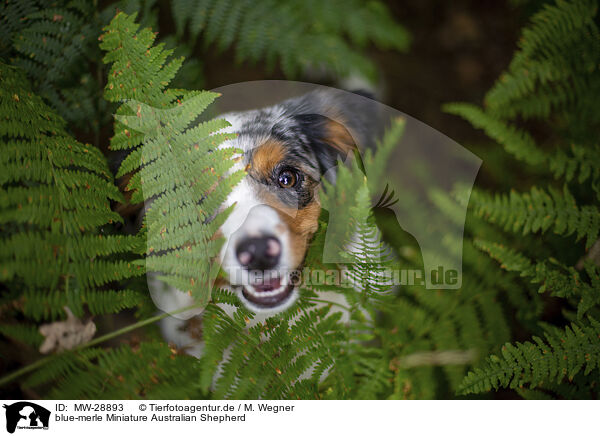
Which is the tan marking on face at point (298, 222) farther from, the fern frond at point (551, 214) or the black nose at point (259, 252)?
the fern frond at point (551, 214)

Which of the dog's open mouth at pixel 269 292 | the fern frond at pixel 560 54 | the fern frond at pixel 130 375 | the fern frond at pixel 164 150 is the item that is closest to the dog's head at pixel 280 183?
the dog's open mouth at pixel 269 292

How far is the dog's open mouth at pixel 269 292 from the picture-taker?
1.91 m

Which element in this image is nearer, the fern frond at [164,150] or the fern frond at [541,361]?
the fern frond at [164,150]

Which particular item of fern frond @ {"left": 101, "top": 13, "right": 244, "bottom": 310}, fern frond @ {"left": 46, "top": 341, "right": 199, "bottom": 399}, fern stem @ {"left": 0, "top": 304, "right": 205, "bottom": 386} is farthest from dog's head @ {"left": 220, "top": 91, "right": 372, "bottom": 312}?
fern frond @ {"left": 46, "top": 341, "right": 199, "bottom": 399}

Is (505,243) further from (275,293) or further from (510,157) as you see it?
(275,293)

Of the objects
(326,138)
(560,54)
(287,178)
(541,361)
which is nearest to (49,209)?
(287,178)

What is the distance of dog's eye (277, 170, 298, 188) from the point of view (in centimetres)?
205

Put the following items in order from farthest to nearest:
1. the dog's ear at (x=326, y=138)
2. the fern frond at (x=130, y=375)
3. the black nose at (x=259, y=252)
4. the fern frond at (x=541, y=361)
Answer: the dog's ear at (x=326, y=138), the black nose at (x=259, y=252), the fern frond at (x=541, y=361), the fern frond at (x=130, y=375)

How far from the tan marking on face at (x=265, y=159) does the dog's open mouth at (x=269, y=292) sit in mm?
556

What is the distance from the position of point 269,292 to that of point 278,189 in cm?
53

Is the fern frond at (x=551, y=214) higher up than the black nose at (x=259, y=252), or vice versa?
the fern frond at (x=551, y=214)

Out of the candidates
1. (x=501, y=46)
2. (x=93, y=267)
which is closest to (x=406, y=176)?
(x=501, y=46)

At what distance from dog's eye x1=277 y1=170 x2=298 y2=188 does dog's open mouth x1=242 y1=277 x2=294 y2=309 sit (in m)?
0.51
